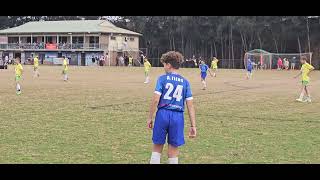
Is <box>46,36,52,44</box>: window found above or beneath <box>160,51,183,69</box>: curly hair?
above

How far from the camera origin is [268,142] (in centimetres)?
973

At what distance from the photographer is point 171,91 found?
6512 mm

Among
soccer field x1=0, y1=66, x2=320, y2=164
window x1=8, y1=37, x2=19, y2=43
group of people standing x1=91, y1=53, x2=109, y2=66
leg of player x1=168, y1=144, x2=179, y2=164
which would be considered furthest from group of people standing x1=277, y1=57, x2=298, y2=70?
leg of player x1=168, y1=144, x2=179, y2=164

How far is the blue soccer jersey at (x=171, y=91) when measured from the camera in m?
6.48

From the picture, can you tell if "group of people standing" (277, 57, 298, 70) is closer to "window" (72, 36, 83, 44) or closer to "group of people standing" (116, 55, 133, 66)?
"group of people standing" (116, 55, 133, 66)

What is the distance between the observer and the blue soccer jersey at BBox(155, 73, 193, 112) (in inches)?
255

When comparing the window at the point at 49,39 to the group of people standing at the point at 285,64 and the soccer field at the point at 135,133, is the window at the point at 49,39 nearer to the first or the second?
the group of people standing at the point at 285,64

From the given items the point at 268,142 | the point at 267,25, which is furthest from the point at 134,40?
the point at 268,142

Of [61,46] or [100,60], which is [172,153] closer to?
[100,60]

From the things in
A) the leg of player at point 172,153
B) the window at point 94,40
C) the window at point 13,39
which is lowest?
the leg of player at point 172,153

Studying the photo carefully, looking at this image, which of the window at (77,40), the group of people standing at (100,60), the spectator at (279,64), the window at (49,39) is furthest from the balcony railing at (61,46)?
the spectator at (279,64)

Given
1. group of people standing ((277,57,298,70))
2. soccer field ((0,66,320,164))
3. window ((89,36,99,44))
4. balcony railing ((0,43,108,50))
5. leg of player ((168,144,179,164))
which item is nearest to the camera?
leg of player ((168,144,179,164))

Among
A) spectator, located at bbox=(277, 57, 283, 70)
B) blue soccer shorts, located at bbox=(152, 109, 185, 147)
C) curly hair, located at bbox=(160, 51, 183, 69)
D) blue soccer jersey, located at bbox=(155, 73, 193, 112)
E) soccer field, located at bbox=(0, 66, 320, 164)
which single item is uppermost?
spectator, located at bbox=(277, 57, 283, 70)

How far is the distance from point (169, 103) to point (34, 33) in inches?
3014
